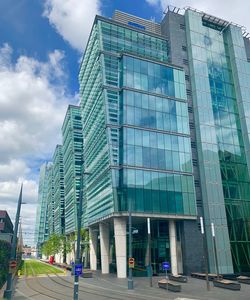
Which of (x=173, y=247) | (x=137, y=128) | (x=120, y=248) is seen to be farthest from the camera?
(x=137, y=128)

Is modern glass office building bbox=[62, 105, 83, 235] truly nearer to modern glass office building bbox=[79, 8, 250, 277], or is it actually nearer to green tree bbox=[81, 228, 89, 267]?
green tree bbox=[81, 228, 89, 267]

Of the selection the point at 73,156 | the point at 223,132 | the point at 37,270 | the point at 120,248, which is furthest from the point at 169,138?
the point at 73,156

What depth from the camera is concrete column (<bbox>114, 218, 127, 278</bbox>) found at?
4494cm

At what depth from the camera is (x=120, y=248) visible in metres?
45.4

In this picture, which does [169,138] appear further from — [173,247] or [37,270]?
[37,270]

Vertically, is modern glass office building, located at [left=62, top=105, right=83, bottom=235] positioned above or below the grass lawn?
above

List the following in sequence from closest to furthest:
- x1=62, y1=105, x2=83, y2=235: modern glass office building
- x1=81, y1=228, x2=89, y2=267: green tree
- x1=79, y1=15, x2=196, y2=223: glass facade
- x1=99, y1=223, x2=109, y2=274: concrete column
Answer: x1=79, y1=15, x2=196, y2=223: glass facade, x1=99, y1=223, x2=109, y2=274: concrete column, x1=81, y1=228, x2=89, y2=267: green tree, x1=62, y1=105, x2=83, y2=235: modern glass office building

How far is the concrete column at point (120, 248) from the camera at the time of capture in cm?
4494

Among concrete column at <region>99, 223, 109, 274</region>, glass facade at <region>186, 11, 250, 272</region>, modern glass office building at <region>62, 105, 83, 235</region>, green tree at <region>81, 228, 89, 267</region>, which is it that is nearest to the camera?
glass facade at <region>186, 11, 250, 272</region>

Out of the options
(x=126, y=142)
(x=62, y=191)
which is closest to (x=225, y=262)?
(x=126, y=142)

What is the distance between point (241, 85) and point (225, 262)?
1418 inches

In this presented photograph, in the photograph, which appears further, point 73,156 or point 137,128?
point 73,156

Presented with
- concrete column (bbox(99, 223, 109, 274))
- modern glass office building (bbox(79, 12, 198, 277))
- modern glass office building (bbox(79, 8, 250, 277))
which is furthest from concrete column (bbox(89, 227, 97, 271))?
concrete column (bbox(99, 223, 109, 274))

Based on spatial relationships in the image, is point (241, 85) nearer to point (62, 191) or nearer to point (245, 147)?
point (245, 147)
